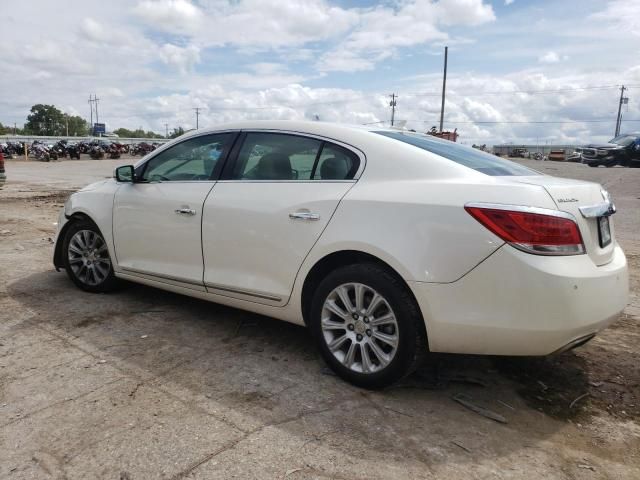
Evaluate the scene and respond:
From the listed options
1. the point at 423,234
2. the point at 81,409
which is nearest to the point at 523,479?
the point at 423,234

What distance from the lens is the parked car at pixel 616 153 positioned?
25.7 meters

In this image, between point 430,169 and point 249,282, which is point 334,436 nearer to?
point 249,282

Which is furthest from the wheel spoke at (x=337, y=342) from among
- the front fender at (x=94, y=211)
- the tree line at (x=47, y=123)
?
the tree line at (x=47, y=123)

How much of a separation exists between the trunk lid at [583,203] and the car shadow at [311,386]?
35.0 inches

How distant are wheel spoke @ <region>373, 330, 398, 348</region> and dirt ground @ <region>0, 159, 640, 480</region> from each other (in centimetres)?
33

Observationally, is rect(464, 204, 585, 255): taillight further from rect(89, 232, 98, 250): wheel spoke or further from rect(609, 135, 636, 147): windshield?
rect(609, 135, 636, 147): windshield

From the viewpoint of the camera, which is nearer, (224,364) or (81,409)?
(81,409)

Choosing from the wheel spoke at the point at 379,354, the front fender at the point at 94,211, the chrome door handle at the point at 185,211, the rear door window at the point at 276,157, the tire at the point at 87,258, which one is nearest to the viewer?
the wheel spoke at the point at 379,354

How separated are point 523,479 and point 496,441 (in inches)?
11.5

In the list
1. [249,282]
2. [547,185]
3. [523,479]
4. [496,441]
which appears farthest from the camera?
[249,282]

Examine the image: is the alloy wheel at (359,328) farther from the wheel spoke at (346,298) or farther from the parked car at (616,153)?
the parked car at (616,153)

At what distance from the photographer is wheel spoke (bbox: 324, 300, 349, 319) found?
120 inches

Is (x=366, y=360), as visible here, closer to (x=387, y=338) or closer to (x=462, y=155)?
(x=387, y=338)

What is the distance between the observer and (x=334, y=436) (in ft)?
8.45
